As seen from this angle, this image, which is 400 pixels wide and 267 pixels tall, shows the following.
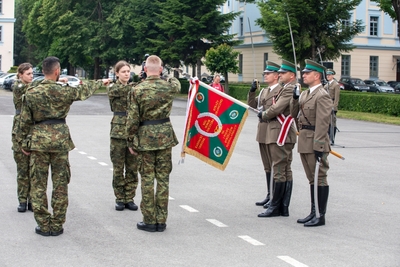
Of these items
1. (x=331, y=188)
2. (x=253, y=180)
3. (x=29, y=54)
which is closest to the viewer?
(x=331, y=188)

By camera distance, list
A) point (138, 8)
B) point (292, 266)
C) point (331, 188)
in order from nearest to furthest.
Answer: point (292, 266) → point (331, 188) → point (138, 8)

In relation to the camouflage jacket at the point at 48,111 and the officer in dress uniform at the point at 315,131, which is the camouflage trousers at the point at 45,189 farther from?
the officer in dress uniform at the point at 315,131

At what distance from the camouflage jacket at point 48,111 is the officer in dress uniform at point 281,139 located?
2492mm

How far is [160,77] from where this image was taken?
26.2 feet

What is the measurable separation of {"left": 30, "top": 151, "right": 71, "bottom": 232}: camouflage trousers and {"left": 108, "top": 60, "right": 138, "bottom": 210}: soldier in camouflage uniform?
4.89 ft

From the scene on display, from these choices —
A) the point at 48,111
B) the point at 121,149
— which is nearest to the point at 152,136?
the point at 48,111

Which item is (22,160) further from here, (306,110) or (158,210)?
(306,110)

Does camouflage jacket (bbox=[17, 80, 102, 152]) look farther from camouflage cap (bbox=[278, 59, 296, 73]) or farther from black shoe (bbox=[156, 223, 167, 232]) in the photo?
camouflage cap (bbox=[278, 59, 296, 73])

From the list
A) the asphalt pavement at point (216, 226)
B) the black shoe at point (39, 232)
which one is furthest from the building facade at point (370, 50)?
the black shoe at point (39, 232)

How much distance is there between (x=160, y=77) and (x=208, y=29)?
45.0 m

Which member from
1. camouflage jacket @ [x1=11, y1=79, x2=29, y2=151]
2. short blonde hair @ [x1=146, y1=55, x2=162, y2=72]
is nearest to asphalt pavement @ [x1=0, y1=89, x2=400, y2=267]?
camouflage jacket @ [x1=11, y1=79, x2=29, y2=151]

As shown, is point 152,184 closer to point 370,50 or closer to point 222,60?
point 222,60

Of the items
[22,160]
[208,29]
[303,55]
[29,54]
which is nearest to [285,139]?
[22,160]

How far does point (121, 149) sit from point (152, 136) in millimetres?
1485
